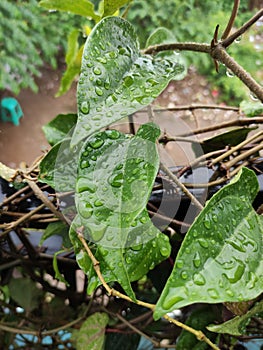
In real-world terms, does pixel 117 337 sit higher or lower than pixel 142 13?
lower

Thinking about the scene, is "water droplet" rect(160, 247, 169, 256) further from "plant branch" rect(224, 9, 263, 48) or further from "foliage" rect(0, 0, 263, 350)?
"plant branch" rect(224, 9, 263, 48)

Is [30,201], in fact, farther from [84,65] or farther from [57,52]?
[57,52]

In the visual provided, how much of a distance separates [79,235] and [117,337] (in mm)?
266

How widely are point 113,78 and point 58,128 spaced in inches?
8.2

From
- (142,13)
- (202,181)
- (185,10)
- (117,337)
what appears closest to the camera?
(202,181)

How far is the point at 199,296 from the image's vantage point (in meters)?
0.22

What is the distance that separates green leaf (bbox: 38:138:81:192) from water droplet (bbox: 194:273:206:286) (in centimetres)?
17

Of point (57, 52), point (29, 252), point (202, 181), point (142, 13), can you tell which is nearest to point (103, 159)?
point (202, 181)

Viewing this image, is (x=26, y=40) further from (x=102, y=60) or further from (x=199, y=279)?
(x=199, y=279)

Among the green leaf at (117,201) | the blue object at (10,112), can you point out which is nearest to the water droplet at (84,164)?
the green leaf at (117,201)

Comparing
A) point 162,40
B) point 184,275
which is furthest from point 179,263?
point 162,40

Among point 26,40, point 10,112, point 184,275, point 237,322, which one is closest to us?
point 184,275

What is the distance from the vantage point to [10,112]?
6.74 feet

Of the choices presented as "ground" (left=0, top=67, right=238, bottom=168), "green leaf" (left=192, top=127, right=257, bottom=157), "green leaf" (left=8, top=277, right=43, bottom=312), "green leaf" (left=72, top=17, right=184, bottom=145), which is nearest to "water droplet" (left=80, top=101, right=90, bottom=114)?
"green leaf" (left=72, top=17, right=184, bottom=145)
